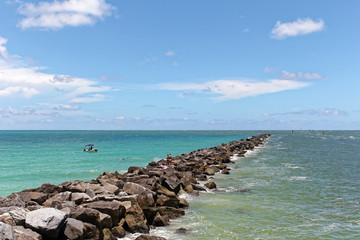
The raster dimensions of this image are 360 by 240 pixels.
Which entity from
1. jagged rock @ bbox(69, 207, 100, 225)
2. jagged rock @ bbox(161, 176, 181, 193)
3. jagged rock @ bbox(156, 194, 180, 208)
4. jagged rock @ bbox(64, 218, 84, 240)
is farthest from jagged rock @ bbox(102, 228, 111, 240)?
jagged rock @ bbox(161, 176, 181, 193)

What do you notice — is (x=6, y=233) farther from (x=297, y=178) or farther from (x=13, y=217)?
(x=297, y=178)

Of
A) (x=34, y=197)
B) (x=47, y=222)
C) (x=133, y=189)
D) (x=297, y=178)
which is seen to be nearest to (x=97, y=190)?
(x=133, y=189)

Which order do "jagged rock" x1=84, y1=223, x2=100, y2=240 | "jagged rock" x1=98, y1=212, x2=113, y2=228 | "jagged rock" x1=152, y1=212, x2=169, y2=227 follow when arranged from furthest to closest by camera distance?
1. "jagged rock" x1=152, y1=212, x2=169, y2=227
2. "jagged rock" x1=98, y1=212, x2=113, y2=228
3. "jagged rock" x1=84, y1=223, x2=100, y2=240

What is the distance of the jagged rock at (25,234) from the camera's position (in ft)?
26.0

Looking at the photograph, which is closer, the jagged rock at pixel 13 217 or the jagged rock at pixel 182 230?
the jagged rock at pixel 13 217

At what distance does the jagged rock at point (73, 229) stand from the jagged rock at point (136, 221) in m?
2.32

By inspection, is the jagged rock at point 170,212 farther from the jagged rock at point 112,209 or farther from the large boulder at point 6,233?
the large boulder at point 6,233

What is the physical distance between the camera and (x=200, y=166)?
2777 centimetres

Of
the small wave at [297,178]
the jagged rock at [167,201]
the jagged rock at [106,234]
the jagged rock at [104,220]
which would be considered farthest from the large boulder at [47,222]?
the small wave at [297,178]

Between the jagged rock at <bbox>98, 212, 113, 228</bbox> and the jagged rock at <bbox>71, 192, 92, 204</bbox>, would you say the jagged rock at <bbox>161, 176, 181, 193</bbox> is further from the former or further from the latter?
the jagged rock at <bbox>98, 212, 113, 228</bbox>

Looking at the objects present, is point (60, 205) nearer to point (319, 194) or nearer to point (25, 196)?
point (25, 196)

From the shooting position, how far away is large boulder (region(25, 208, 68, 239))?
27.6 feet

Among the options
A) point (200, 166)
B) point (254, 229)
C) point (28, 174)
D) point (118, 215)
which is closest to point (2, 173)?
point (28, 174)

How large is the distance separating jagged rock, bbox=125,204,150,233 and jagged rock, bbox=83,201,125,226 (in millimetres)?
310
